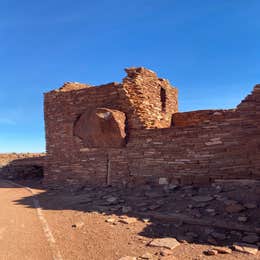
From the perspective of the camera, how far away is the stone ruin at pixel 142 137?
8.64m

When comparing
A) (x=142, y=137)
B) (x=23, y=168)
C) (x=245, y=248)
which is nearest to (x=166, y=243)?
(x=245, y=248)

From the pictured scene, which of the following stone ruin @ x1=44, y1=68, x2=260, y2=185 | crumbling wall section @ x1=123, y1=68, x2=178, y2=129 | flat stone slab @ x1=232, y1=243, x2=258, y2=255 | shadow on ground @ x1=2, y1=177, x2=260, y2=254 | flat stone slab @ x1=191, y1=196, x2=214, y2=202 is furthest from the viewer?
crumbling wall section @ x1=123, y1=68, x2=178, y2=129

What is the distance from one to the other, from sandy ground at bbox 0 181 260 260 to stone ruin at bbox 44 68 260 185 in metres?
0.82

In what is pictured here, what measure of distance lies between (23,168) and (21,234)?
1288cm

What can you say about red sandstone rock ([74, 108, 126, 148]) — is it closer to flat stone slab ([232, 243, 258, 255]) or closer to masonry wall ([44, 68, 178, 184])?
masonry wall ([44, 68, 178, 184])

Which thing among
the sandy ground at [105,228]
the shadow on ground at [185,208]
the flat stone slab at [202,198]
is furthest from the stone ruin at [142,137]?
the flat stone slab at [202,198]

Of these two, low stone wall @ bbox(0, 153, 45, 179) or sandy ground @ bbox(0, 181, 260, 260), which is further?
low stone wall @ bbox(0, 153, 45, 179)

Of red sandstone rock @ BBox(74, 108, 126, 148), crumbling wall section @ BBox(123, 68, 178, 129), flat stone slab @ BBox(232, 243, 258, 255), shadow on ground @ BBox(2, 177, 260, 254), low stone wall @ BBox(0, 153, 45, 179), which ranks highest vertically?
crumbling wall section @ BBox(123, 68, 178, 129)

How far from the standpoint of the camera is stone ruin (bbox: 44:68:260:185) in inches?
340

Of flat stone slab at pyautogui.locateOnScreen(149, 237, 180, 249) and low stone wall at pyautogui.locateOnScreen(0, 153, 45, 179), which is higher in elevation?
low stone wall at pyautogui.locateOnScreen(0, 153, 45, 179)

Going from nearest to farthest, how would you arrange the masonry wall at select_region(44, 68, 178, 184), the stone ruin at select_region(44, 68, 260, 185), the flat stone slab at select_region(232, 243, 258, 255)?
the flat stone slab at select_region(232, 243, 258, 255) → the stone ruin at select_region(44, 68, 260, 185) → the masonry wall at select_region(44, 68, 178, 184)

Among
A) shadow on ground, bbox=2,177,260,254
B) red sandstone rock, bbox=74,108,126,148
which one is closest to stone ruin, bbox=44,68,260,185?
red sandstone rock, bbox=74,108,126,148

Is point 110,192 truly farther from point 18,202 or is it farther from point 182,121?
point 182,121

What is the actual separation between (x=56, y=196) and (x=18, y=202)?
4.69ft
